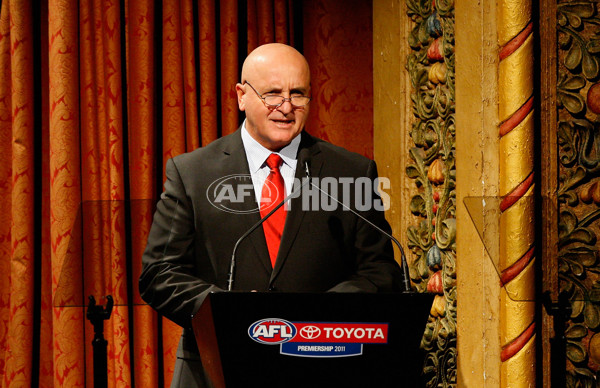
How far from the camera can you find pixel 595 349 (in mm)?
1996

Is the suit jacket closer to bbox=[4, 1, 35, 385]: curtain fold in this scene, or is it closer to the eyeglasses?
the eyeglasses

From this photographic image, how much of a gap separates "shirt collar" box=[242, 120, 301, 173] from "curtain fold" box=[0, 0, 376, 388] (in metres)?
1.16

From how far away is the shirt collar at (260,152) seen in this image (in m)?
1.58

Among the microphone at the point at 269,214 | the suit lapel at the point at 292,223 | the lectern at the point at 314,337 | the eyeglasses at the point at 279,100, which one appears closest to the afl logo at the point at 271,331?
the lectern at the point at 314,337

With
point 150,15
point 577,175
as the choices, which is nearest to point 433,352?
point 577,175

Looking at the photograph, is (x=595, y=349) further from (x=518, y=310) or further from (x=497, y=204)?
(x=497, y=204)

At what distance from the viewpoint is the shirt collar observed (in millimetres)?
1582

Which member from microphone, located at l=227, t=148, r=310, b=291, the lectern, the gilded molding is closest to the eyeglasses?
microphone, located at l=227, t=148, r=310, b=291

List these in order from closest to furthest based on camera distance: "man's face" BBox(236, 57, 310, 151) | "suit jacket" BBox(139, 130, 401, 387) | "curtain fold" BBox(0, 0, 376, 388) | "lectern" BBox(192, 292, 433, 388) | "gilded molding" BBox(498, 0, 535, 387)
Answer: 1. "lectern" BBox(192, 292, 433, 388)
2. "suit jacket" BBox(139, 130, 401, 387)
3. "man's face" BBox(236, 57, 310, 151)
4. "gilded molding" BBox(498, 0, 535, 387)
5. "curtain fold" BBox(0, 0, 376, 388)

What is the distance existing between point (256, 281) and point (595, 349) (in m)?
1.03

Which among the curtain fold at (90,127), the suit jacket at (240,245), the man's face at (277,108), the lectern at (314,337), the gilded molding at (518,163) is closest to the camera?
the lectern at (314,337)

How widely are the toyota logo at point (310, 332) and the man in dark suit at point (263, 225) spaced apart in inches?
9.4

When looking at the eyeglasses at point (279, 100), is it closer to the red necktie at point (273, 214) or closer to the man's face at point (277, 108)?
the man's face at point (277, 108)

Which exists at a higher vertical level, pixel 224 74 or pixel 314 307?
pixel 224 74
